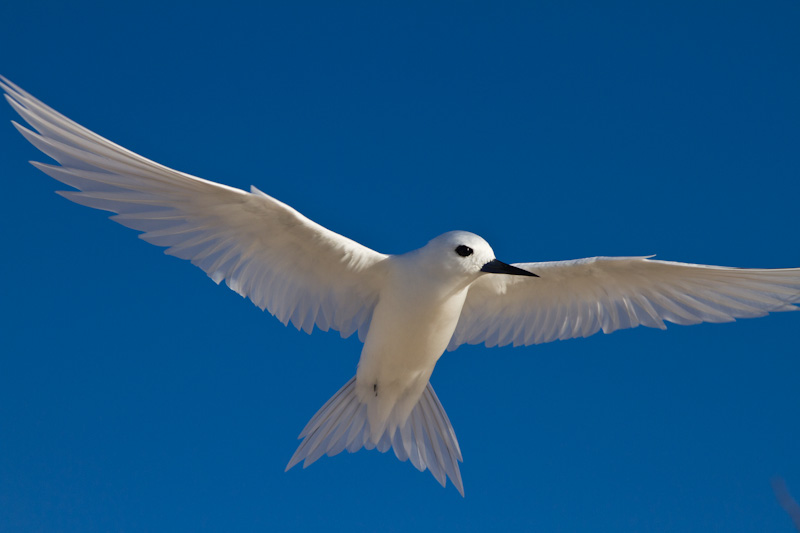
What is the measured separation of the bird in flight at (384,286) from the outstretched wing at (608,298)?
0.04 feet

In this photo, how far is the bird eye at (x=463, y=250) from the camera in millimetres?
6105

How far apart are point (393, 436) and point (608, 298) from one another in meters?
2.38


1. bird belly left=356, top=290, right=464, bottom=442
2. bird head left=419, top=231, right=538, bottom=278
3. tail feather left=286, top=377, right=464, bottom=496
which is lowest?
tail feather left=286, top=377, right=464, bottom=496

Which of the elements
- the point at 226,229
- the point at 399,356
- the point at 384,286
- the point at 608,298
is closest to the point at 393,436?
the point at 399,356

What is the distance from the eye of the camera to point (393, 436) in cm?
738

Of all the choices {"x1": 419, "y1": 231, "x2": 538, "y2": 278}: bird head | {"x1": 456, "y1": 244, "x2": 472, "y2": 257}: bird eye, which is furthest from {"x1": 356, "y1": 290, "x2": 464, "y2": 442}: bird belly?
{"x1": 456, "y1": 244, "x2": 472, "y2": 257}: bird eye

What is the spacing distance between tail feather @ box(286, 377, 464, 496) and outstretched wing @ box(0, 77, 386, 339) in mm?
768

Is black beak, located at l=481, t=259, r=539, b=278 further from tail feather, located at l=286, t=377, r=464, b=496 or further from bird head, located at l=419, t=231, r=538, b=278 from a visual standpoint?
tail feather, located at l=286, t=377, r=464, b=496

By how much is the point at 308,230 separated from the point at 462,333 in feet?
6.68

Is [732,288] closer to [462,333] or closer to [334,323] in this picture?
[462,333]

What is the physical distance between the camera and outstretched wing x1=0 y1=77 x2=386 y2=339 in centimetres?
550

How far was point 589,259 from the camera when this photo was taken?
6.95 metres

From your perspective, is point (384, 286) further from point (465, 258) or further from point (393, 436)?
point (393, 436)

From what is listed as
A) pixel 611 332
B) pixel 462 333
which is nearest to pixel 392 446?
pixel 462 333
